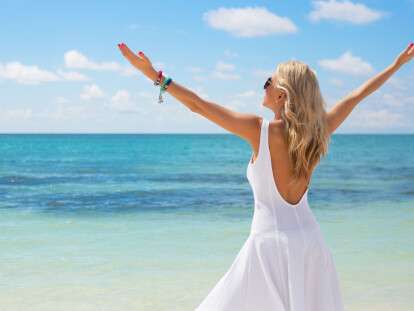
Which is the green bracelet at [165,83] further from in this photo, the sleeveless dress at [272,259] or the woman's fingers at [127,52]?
the sleeveless dress at [272,259]

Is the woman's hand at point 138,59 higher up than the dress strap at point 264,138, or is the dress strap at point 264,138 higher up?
the woman's hand at point 138,59

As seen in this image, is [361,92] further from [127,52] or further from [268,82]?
[127,52]

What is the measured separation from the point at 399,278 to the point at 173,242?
3559 millimetres

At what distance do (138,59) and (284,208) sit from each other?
3.36 feet

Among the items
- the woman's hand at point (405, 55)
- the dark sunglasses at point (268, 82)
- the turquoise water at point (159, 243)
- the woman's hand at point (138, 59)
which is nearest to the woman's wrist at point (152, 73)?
the woman's hand at point (138, 59)

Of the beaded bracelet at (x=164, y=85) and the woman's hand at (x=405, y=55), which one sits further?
the woman's hand at (x=405, y=55)

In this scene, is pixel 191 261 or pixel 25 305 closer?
pixel 25 305

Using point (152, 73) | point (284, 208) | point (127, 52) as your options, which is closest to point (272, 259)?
point (284, 208)

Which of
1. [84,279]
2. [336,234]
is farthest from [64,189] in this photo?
[84,279]

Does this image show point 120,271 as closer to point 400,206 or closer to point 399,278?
point 399,278

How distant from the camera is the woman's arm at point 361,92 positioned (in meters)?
3.20

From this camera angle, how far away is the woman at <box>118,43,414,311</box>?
288 cm

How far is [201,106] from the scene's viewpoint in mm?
2770

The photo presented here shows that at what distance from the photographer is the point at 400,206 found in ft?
47.8
